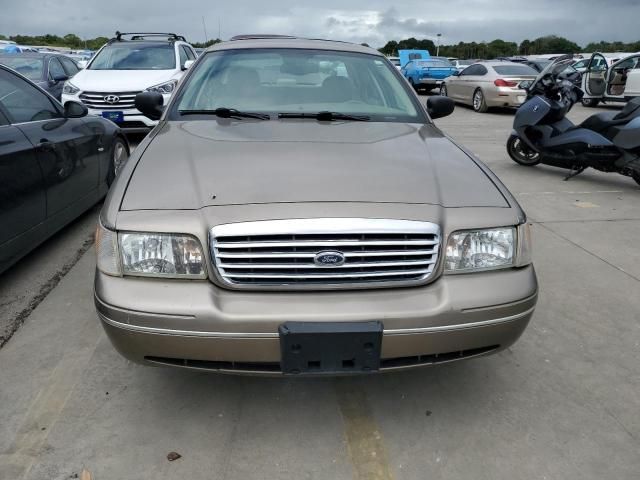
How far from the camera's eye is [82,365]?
2.70 metres

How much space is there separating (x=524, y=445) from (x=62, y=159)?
11.8 feet

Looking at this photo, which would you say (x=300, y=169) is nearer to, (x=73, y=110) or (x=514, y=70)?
(x=73, y=110)

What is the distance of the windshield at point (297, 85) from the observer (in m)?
3.34

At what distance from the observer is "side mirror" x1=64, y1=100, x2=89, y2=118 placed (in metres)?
4.32

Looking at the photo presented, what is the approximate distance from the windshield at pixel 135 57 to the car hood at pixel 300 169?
22.1ft

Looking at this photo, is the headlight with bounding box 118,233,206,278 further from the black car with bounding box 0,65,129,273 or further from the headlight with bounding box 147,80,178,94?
the headlight with bounding box 147,80,178,94

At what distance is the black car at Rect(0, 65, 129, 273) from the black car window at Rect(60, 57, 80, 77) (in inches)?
292

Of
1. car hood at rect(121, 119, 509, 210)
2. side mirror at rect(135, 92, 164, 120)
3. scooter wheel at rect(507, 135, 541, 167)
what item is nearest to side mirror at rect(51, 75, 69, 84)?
side mirror at rect(135, 92, 164, 120)

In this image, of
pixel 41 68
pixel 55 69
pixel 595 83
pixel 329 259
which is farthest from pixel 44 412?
pixel 595 83

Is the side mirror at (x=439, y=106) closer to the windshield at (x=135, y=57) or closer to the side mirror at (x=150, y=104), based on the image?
the side mirror at (x=150, y=104)

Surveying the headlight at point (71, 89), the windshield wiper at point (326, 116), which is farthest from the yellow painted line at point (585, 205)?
the headlight at point (71, 89)

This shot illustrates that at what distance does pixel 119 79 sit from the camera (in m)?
8.38

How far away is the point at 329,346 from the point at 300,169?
81 centimetres

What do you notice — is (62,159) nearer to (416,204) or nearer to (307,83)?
(307,83)
